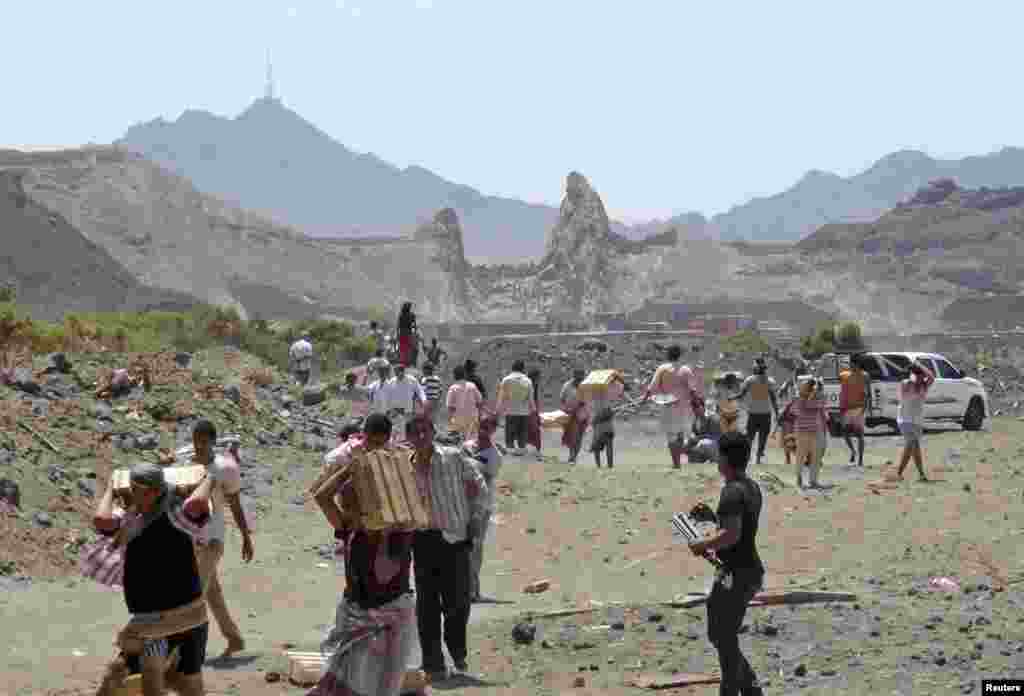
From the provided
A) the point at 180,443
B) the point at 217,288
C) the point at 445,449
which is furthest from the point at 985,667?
the point at 217,288

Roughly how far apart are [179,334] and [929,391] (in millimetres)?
22883

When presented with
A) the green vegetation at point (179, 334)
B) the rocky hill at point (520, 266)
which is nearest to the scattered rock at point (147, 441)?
the green vegetation at point (179, 334)

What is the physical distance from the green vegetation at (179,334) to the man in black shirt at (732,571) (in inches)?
868

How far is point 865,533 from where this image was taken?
51.9 ft

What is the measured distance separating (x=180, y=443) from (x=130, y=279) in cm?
7542

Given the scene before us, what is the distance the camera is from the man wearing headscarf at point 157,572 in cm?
729

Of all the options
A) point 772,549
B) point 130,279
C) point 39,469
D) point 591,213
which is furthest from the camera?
point 591,213

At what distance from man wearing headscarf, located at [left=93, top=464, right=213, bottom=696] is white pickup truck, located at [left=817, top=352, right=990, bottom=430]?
20.4 m

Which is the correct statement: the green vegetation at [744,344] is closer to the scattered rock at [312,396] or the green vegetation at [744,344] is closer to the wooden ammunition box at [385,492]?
the scattered rock at [312,396]

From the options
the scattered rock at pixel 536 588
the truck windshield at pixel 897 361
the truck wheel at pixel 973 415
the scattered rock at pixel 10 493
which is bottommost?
the scattered rock at pixel 536 588

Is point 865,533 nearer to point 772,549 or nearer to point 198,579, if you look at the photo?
point 772,549

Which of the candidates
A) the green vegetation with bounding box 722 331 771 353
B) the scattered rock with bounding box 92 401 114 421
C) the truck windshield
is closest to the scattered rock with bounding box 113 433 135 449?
the scattered rock with bounding box 92 401 114 421

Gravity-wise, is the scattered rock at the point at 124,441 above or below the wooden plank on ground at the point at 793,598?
above

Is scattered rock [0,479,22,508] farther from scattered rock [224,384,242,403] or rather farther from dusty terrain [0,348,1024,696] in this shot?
scattered rock [224,384,242,403]
